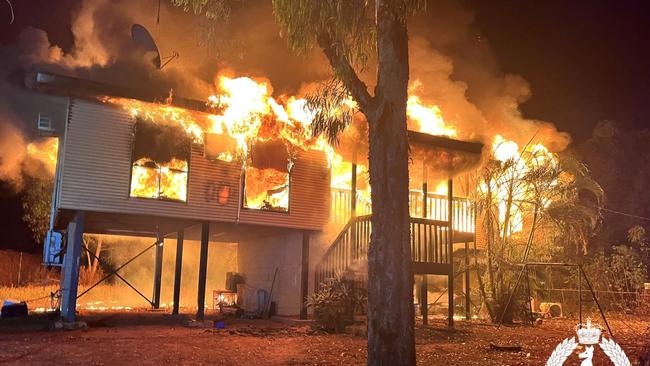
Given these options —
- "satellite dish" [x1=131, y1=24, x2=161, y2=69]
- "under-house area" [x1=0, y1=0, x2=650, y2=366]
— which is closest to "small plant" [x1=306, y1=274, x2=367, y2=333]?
"under-house area" [x1=0, y1=0, x2=650, y2=366]

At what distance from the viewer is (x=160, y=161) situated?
51.8 ft

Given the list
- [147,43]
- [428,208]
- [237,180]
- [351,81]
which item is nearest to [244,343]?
[237,180]

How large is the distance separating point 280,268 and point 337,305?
538 cm

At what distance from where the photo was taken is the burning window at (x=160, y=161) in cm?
1555

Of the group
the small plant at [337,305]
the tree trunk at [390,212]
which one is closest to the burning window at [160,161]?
the small plant at [337,305]

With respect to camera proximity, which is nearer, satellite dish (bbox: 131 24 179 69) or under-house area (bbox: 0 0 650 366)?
under-house area (bbox: 0 0 650 366)

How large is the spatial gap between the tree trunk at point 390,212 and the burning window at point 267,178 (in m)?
8.97

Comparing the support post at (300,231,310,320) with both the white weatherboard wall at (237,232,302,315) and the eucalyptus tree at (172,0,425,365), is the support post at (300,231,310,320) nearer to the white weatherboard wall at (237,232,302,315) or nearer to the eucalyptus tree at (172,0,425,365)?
the white weatherboard wall at (237,232,302,315)

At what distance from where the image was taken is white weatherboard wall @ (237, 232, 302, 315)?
1852 centimetres

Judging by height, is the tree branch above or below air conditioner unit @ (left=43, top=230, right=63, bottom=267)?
above

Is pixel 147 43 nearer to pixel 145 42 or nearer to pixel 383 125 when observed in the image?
pixel 145 42

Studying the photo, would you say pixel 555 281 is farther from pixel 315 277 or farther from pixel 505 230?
pixel 315 277

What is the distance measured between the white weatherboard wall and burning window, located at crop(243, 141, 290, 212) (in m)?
1.69

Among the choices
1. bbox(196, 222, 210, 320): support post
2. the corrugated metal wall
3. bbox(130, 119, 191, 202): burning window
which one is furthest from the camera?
bbox(196, 222, 210, 320): support post
